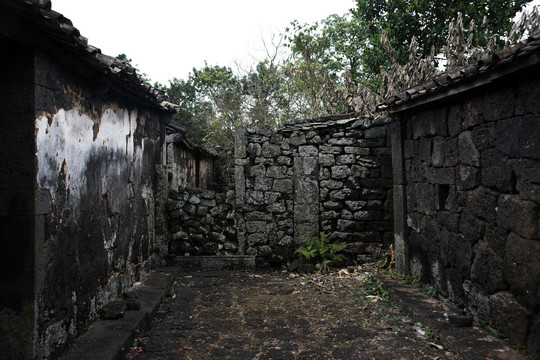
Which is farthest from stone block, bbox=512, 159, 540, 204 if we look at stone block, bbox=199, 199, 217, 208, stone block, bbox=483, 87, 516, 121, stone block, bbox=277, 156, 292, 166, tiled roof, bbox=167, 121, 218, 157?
tiled roof, bbox=167, 121, 218, 157

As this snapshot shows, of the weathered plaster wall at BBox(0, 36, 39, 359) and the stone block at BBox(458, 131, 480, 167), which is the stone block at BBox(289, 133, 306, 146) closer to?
the stone block at BBox(458, 131, 480, 167)

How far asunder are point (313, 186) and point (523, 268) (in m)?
4.39

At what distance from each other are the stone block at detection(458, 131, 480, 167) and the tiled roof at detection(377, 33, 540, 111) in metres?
0.59

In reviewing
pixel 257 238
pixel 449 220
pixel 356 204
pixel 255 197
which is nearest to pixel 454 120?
pixel 449 220

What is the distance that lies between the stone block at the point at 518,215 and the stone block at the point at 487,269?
375 mm

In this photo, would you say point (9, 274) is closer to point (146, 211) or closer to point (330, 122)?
point (146, 211)

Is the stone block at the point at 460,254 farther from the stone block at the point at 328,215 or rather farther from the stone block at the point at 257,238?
the stone block at the point at 257,238

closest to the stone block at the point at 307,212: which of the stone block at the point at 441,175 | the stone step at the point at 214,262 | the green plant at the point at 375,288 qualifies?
the stone step at the point at 214,262

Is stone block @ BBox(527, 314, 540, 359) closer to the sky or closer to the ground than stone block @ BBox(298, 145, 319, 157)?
closer to the ground

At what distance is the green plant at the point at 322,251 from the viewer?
292 inches

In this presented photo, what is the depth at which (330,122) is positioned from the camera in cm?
762

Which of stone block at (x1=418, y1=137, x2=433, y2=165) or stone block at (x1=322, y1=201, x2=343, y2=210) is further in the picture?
stone block at (x1=322, y1=201, x2=343, y2=210)

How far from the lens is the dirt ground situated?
4113mm

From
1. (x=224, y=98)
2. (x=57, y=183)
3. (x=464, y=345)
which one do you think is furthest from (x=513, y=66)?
(x=224, y=98)
